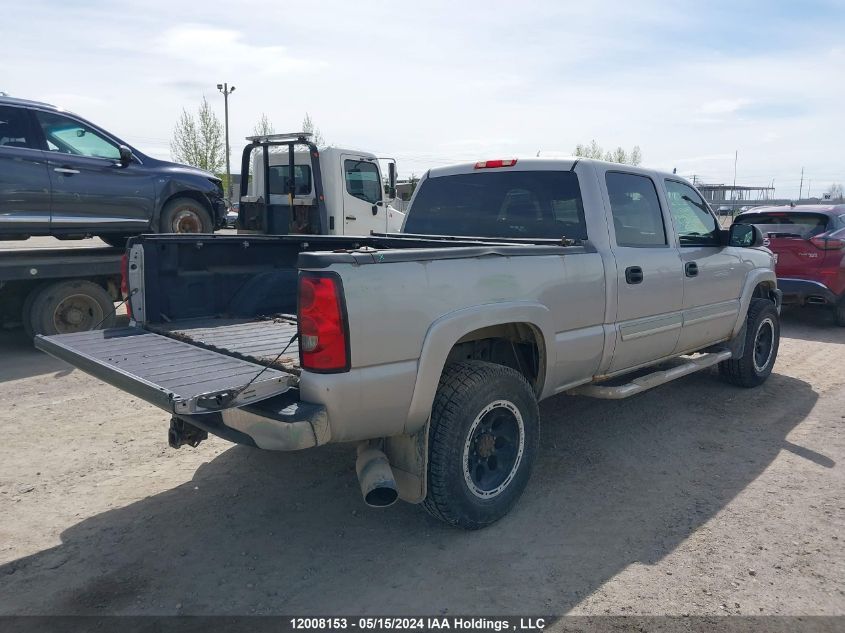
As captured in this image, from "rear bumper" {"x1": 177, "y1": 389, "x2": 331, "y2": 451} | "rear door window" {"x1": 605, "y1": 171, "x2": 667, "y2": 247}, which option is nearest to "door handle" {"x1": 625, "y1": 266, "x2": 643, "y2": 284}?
A: "rear door window" {"x1": 605, "y1": 171, "x2": 667, "y2": 247}

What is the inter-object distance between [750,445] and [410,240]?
112 inches

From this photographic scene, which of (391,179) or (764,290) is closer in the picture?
(764,290)

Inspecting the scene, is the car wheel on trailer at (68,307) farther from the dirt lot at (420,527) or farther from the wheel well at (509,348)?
the wheel well at (509,348)

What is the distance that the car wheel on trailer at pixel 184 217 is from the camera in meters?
9.00

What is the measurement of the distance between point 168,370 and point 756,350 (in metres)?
5.40

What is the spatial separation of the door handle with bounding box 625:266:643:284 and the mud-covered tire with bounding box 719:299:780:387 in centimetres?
218

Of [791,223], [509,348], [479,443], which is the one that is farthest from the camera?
[791,223]

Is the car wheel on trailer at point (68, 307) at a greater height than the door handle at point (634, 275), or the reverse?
the door handle at point (634, 275)

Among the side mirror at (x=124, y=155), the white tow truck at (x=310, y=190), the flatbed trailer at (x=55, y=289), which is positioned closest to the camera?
the flatbed trailer at (x=55, y=289)

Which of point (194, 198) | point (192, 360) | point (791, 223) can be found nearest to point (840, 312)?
point (791, 223)

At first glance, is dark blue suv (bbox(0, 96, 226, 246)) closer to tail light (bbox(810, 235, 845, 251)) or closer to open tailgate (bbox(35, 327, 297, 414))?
open tailgate (bbox(35, 327, 297, 414))

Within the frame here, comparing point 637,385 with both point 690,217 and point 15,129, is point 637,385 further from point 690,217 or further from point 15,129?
point 15,129

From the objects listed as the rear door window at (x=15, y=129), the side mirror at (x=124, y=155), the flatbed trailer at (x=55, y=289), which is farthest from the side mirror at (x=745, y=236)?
the rear door window at (x=15, y=129)

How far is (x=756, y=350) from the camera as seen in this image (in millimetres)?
6449
